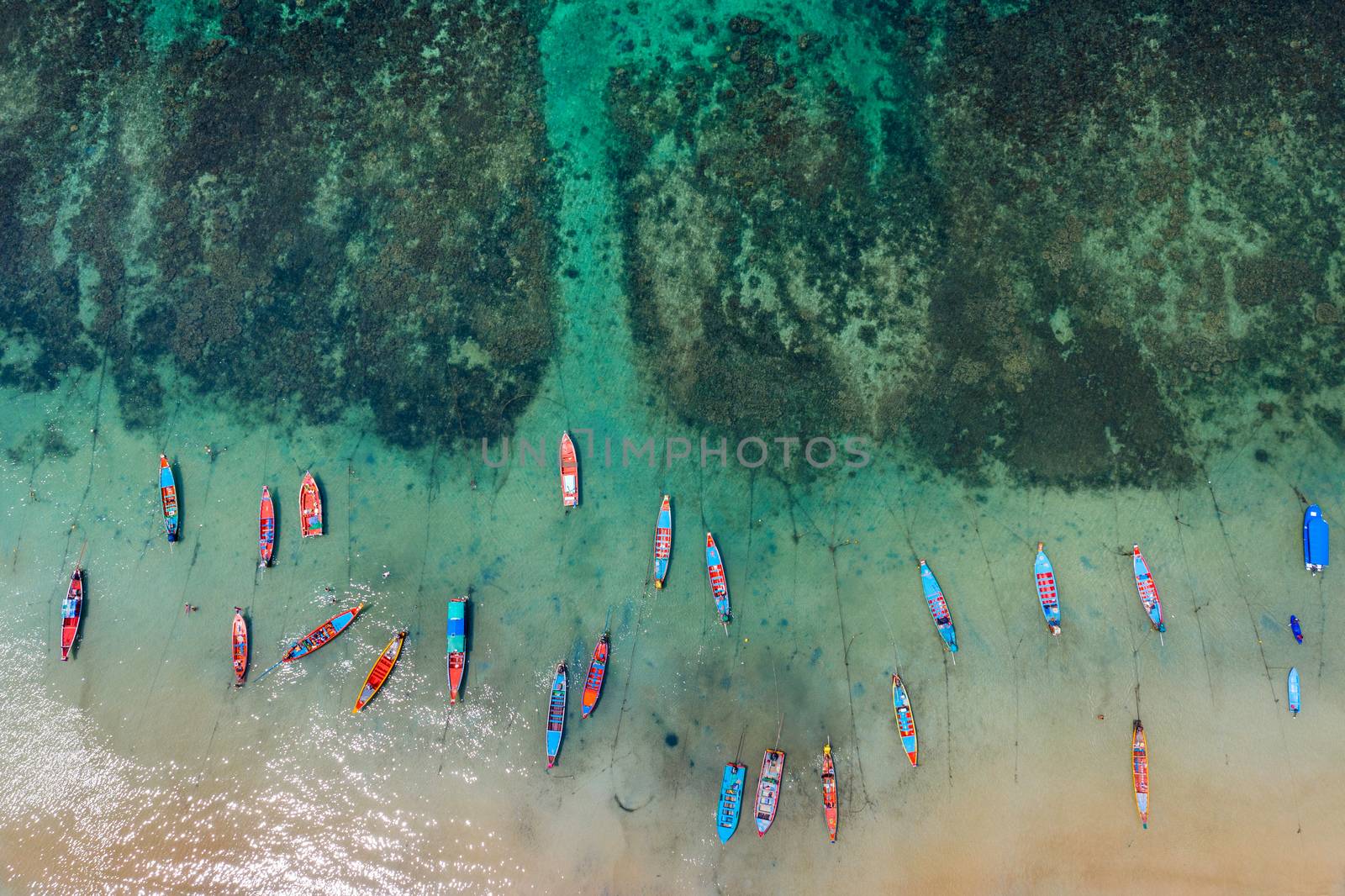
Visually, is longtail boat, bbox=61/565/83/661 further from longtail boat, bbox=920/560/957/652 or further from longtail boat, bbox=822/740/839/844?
longtail boat, bbox=920/560/957/652

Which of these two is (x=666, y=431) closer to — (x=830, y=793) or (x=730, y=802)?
(x=730, y=802)

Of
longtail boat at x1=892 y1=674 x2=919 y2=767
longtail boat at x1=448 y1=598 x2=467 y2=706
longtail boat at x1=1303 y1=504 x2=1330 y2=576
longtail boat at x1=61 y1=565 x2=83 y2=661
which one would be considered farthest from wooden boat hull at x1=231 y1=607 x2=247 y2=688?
longtail boat at x1=1303 y1=504 x2=1330 y2=576

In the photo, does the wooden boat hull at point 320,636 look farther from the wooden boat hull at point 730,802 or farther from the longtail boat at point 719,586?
the wooden boat hull at point 730,802

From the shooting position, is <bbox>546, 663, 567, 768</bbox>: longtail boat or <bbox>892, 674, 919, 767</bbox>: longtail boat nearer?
<bbox>892, 674, 919, 767</bbox>: longtail boat

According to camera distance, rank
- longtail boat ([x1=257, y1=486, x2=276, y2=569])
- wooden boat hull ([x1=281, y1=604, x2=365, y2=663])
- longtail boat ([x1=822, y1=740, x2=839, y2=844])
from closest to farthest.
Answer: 1. longtail boat ([x1=822, y1=740, x2=839, y2=844])
2. wooden boat hull ([x1=281, y1=604, x2=365, y2=663])
3. longtail boat ([x1=257, y1=486, x2=276, y2=569])

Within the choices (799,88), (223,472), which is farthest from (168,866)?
(799,88)

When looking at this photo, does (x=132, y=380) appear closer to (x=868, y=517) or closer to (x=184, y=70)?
(x=184, y=70)
